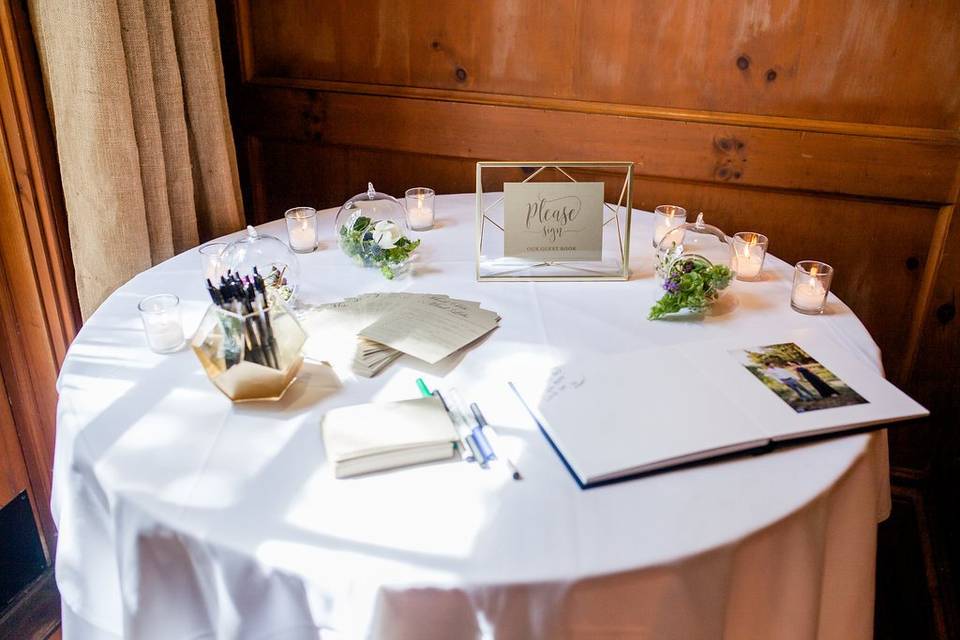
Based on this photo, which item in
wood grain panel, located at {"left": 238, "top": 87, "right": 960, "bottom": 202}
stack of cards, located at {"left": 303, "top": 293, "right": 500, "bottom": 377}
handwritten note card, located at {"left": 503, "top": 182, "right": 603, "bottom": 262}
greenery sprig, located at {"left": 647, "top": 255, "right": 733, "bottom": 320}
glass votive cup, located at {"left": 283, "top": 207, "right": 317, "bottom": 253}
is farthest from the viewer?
wood grain panel, located at {"left": 238, "top": 87, "right": 960, "bottom": 202}

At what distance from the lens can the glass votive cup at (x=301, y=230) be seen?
1.51 metres

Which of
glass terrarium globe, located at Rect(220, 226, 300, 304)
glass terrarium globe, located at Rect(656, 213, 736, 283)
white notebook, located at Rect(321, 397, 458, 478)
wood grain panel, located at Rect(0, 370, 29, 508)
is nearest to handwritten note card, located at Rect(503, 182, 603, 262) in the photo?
glass terrarium globe, located at Rect(656, 213, 736, 283)

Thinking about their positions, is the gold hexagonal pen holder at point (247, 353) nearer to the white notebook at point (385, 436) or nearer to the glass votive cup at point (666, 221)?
the white notebook at point (385, 436)

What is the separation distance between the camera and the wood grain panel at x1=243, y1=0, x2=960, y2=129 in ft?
5.49

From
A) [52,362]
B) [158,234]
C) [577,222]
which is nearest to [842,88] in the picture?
[577,222]

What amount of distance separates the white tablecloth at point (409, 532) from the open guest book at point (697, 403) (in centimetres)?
2

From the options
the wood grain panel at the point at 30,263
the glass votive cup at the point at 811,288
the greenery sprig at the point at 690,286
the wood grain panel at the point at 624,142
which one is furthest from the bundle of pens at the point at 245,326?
the wood grain panel at the point at 624,142

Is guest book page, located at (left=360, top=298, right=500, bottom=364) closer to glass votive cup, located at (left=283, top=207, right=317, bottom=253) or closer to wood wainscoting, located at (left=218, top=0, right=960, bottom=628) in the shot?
glass votive cup, located at (left=283, top=207, right=317, bottom=253)

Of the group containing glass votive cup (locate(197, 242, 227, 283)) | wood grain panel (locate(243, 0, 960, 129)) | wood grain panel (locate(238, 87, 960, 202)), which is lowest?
glass votive cup (locate(197, 242, 227, 283))

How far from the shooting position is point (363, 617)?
76cm

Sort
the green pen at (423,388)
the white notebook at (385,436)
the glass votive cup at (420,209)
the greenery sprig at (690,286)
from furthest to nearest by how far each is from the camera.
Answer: the glass votive cup at (420,209)
the greenery sprig at (690,286)
the green pen at (423,388)
the white notebook at (385,436)

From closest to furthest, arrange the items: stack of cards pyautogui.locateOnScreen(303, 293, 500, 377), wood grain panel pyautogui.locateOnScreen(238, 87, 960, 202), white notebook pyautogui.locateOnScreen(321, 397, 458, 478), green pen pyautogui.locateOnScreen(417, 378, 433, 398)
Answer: white notebook pyautogui.locateOnScreen(321, 397, 458, 478)
green pen pyautogui.locateOnScreen(417, 378, 433, 398)
stack of cards pyautogui.locateOnScreen(303, 293, 500, 377)
wood grain panel pyautogui.locateOnScreen(238, 87, 960, 202)

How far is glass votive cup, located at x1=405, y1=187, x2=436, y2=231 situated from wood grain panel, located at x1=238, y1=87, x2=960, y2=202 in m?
0.42

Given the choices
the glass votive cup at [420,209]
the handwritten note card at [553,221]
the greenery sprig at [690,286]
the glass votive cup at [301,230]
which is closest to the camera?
the greenery sprig at [690,286]
